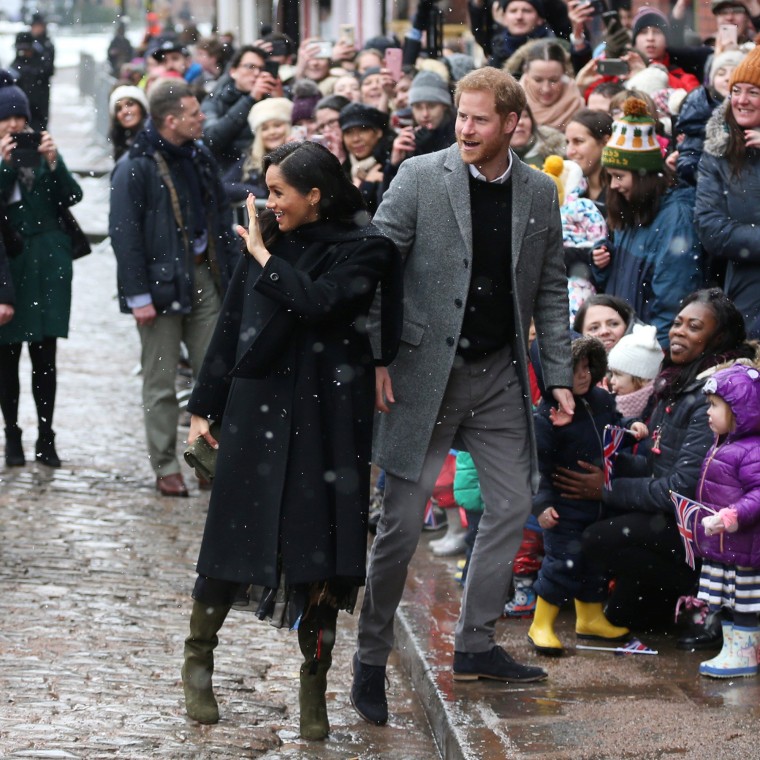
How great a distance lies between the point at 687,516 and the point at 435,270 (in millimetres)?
1439

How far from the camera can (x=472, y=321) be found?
5.81 m

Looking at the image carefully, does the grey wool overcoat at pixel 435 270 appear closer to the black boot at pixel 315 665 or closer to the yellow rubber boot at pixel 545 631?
the black boot at pixel 315 665

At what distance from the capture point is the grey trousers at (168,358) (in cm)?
946

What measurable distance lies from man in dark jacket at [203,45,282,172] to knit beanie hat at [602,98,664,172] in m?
4.59

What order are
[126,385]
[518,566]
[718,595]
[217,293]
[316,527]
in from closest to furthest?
[316,527]
[718,595]
[518,566]
[217,293]
[126,385]

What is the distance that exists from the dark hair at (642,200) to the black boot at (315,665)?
3.17 m

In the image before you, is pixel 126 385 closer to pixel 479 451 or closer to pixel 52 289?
pixel 52 289

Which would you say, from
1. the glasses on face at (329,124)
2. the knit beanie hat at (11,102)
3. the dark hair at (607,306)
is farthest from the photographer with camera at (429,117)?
the dark hair at (607,306)

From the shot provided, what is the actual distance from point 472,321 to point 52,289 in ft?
15.5

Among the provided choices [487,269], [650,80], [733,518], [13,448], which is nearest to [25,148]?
[13,448]

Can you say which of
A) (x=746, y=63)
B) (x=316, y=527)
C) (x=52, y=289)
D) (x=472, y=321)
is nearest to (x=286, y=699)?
(x=316, y=527)

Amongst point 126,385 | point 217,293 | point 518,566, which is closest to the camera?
point 518,566

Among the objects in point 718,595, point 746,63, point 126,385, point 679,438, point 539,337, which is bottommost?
point 126,385

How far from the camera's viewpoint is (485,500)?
596 centimetres
